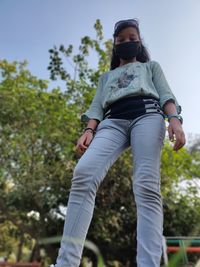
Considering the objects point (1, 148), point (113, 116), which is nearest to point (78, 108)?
point (1, 148)

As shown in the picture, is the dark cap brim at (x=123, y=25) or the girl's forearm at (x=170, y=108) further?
the dark cap brim at (x=123, y=25)

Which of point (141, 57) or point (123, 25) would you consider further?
point (141, 57)

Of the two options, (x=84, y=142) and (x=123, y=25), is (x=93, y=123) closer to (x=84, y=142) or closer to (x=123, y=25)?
(x=84, y=142)

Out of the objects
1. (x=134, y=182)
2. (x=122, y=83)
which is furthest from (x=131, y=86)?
(x=134, y=182)

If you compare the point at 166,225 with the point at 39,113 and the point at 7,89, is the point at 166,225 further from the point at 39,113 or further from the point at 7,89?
the point at 7,89

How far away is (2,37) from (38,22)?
4.23 feet

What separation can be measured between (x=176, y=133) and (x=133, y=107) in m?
0.25

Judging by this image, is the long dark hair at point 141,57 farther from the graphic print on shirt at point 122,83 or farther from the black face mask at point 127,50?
the graphic print on shirt at point 122,83

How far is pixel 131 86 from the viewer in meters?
1.65

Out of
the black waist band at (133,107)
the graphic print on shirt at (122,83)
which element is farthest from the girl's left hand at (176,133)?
the graphic print on shirt at (122,83)

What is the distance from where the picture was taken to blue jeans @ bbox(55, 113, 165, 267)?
1.12 m

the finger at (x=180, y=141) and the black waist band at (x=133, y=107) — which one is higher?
the black waist band at (x=133, y=107)

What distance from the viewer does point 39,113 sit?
10180 mm

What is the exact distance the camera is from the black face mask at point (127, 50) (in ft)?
5.90
